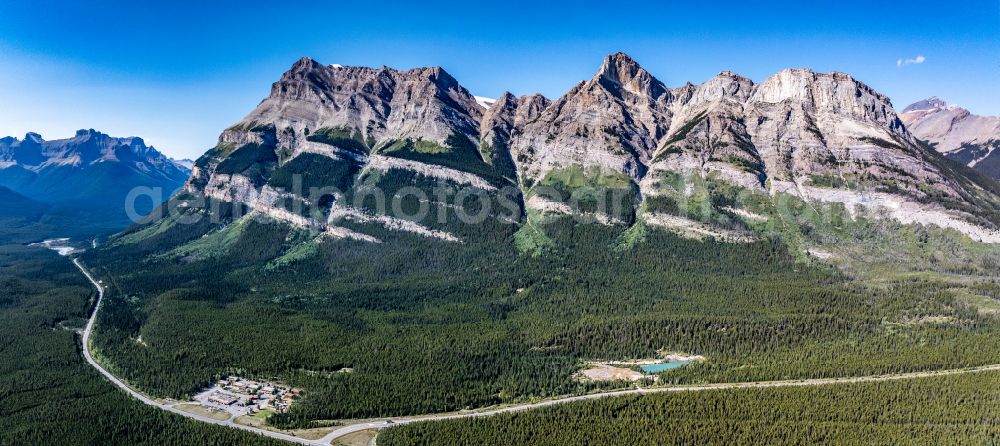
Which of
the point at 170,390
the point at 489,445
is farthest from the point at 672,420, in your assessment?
the point at 170,390

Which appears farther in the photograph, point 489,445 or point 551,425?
point 551,425

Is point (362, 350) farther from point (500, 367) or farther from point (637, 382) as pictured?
point (637, 382)

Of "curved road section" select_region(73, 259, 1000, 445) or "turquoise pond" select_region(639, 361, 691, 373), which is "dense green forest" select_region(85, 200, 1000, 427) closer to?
"curved road section" select_region(73, 259, 1000, 445)

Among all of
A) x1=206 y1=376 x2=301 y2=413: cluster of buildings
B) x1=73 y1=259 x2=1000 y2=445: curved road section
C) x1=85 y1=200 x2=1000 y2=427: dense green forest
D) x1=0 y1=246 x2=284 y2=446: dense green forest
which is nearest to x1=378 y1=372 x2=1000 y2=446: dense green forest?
x1=73 y1=259 x2=1000 y2=445: curved road section

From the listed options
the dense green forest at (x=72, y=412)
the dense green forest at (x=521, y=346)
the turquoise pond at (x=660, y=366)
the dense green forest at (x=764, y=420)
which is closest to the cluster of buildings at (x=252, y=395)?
the dense green forest at (x=521, y=346)

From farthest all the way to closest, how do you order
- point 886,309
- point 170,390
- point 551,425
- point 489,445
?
point 886,309
point 170,390
point 551,425
point 489,445

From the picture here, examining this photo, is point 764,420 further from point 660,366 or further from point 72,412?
point 72,412

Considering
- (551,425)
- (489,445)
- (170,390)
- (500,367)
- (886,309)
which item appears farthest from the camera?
(886,309)
